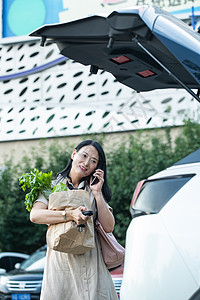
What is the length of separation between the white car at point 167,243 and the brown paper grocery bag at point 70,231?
0.29 metres

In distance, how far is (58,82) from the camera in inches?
870

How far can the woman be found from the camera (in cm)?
315

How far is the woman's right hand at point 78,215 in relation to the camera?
9.95 ft

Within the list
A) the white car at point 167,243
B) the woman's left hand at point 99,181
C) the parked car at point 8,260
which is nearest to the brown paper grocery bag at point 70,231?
the woman's left hand at point 99,181

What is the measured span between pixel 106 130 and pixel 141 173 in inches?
195

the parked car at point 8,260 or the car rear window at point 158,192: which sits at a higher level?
the car rear window at point 158,192

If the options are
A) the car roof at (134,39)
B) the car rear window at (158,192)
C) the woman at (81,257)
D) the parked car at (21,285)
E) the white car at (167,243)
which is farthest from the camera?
the parked car at (21,285)

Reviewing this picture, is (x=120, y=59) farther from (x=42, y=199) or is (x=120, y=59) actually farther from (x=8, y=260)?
(x=8, y=260)

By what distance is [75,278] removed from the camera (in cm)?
316

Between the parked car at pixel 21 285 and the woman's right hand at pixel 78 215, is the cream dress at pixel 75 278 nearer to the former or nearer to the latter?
the woman's right hand at pixel 78 215

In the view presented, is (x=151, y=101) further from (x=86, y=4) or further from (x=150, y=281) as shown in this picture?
(x=150, y=281)

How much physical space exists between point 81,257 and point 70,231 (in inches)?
8.9

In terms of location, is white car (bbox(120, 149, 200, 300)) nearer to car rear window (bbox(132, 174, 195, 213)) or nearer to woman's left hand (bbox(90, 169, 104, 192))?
car rear window (bbox(132, 174, 195, 213))

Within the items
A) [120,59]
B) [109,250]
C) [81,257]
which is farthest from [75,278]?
[120,59]
